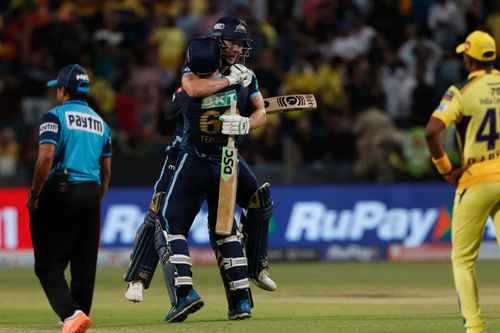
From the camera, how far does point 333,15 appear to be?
79.9 ft

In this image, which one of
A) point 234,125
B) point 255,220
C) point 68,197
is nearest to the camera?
point 68,197

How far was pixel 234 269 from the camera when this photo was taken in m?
11.3

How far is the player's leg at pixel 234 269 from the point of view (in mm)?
11320

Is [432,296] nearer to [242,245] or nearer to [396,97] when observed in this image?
[242,245]

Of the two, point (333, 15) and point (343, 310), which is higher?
point (333, 15)

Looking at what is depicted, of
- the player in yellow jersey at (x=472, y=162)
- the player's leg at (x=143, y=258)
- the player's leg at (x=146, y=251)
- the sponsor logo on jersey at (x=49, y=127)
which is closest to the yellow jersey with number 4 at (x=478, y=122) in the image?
the player in yellow jersey at (x=472, y=162)

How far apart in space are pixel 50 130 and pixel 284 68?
13927 millimetres

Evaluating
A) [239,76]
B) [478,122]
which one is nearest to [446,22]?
[239,76]

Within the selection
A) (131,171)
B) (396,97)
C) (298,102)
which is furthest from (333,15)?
(298,102)

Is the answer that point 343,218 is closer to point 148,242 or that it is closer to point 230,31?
point 148,242

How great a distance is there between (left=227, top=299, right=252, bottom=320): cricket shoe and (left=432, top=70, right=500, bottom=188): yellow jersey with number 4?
280cm

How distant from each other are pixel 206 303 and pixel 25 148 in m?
8.34

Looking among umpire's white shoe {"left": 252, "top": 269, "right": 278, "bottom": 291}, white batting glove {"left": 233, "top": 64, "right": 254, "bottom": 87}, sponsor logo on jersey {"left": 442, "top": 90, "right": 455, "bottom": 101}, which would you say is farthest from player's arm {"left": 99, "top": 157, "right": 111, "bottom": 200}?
sponsor logo on jersey {"left": 442, "top": 90, "right": 455, "bottom": 101}

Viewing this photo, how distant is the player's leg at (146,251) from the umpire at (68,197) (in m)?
1.49
